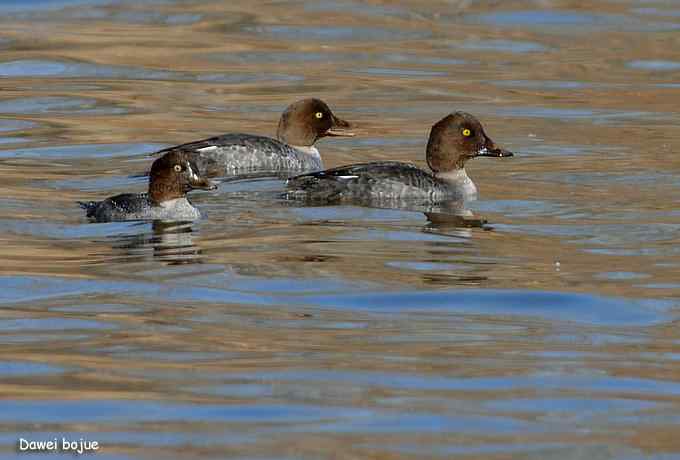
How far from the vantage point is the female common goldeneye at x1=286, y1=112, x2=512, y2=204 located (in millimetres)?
14172

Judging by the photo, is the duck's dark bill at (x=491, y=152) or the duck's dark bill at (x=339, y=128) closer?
the duck's dark bill at (x=491, y=152)

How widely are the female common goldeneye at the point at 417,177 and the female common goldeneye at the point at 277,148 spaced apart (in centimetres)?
129

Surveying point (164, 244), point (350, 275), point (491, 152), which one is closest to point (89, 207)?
point (164, 244)

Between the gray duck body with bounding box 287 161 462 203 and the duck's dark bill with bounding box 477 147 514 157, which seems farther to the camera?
the duck's dark bill with bounding box 477 147 514 157

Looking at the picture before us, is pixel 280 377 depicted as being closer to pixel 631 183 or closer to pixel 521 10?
pixel 631 183

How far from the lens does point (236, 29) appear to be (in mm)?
25250

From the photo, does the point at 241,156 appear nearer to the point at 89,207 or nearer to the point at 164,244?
the point at 89,207

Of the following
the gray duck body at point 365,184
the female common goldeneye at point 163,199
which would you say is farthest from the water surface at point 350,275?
the gray duck body at point 365,184

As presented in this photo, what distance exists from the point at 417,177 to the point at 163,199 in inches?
92.6

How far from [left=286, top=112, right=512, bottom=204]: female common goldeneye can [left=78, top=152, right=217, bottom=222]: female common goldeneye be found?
1.24 m

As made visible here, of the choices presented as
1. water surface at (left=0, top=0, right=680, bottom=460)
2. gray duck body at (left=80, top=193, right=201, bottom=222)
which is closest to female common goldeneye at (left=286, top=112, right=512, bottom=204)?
water surface at (left=0, top=0, right=680, bottom=460)

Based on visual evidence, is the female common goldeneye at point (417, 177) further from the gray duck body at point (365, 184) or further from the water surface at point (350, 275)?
the water surface at point (350, 275)

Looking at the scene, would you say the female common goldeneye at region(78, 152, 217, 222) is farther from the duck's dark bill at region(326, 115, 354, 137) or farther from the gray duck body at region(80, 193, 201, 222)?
the duck's dark bill at region(326, 115, 354, 137)

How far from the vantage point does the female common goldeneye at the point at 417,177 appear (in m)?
14.2
